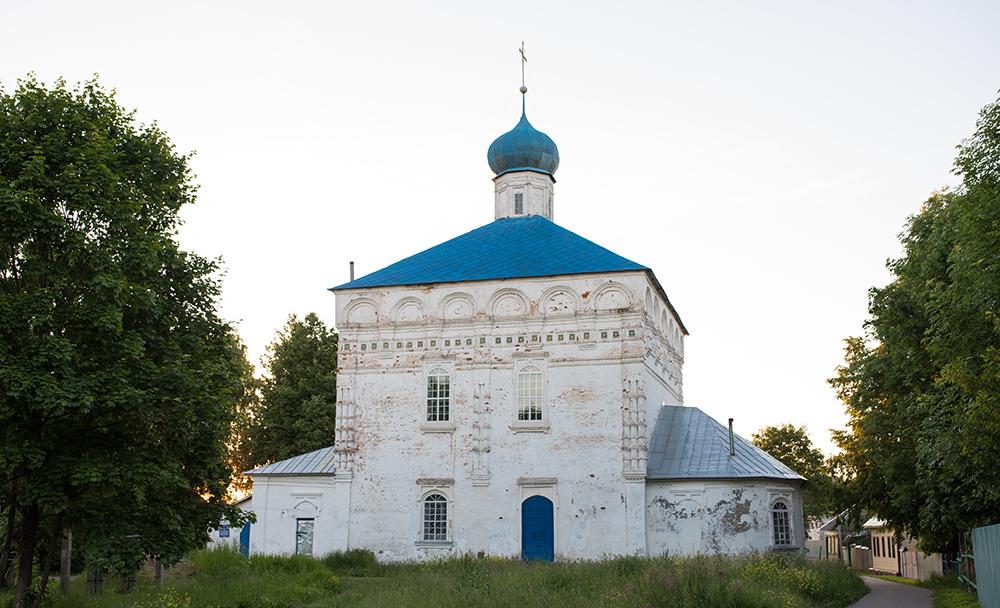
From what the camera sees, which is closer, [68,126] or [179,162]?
[68,126]

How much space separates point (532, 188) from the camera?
3041 centimetres

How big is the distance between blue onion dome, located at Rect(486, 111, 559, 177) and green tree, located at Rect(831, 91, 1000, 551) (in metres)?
10.4

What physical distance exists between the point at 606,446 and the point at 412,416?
16.8 feet

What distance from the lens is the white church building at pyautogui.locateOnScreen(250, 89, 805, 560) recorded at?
2406cm

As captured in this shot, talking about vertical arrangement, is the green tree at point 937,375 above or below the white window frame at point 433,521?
above

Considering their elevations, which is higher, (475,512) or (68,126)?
(68,126)

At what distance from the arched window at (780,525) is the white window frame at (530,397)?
5.85 meters

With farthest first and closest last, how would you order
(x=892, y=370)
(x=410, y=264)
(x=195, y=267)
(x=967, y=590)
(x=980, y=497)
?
1. (x=410, y=264)
2. (x=892, y=370)
3. (x=967, y=590)
4. (x=980, y=497)
5. (x=195, y=267)

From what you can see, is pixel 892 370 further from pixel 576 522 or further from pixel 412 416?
pixel 412 416

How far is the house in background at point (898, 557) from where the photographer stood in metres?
34.1

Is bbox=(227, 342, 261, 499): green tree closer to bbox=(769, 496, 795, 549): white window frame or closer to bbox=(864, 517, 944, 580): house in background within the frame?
bbox=(769, 496, 795, 549): white window frame

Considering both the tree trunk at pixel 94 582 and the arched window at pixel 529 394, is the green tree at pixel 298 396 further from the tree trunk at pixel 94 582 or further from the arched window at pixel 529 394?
the tree trunk at pixel 94 582

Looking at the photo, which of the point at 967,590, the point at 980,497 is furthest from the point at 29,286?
the point at 967,590

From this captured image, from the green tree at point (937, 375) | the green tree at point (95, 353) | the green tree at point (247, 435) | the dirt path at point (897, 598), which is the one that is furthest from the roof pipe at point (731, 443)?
the green tree at point (247, 435)
